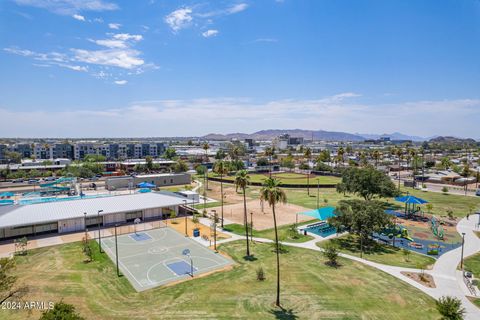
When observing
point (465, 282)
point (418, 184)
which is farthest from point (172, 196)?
point (418, 184)

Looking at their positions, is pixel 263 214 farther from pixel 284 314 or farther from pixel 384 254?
pixel 284 314

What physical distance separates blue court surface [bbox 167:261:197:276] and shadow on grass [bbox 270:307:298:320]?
38.8ft

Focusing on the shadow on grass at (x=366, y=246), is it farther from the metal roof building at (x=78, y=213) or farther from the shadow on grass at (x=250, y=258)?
the metal roof building at (x=78, y=213)

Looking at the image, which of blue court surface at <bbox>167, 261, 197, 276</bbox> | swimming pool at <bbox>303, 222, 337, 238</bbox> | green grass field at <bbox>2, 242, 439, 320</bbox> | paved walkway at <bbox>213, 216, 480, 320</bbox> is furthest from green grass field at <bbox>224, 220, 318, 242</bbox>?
blue court surface at <bbox>167, 261, 197, 276</bbox>

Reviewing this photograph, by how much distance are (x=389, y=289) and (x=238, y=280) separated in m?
15.7

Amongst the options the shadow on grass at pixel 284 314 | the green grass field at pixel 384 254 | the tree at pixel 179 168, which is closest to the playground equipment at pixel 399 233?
the green grass field at pixel 384 254

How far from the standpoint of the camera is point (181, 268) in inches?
1399

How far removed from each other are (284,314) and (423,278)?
60.2ft

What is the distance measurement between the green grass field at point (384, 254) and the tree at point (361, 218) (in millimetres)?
1699

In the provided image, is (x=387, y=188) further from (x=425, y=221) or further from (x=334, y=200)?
(x=334, y=200)

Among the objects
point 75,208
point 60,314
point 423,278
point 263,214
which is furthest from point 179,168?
point 60,314

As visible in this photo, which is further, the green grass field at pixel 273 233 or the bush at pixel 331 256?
the green grass field at pixel 273 233

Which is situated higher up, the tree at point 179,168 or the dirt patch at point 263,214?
the tree at point 179,168

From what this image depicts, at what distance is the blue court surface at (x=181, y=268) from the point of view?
34.3 m
